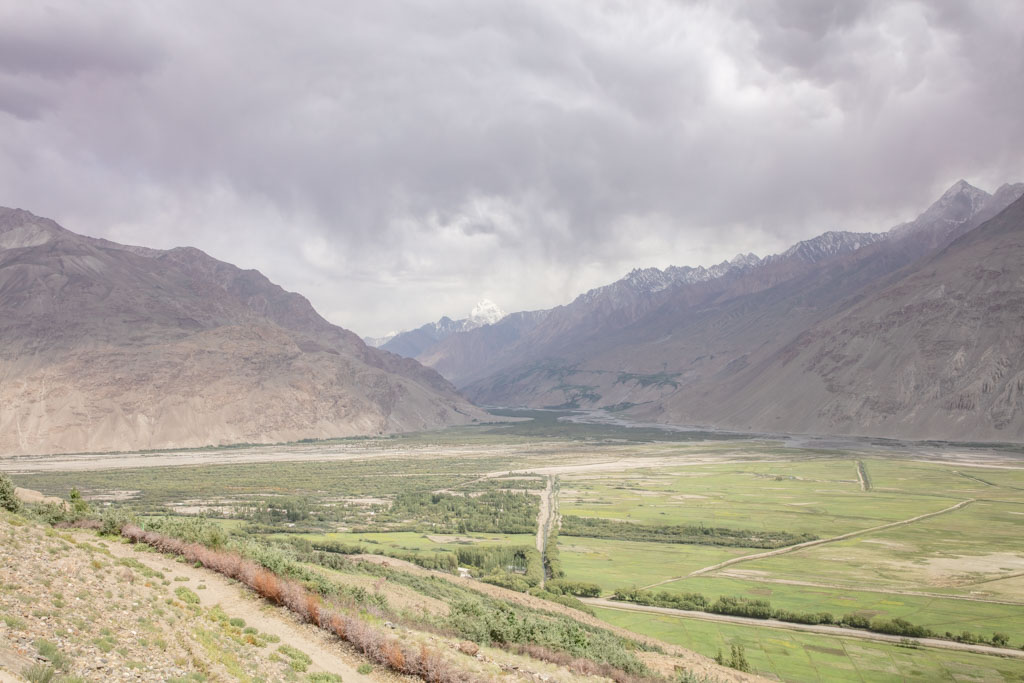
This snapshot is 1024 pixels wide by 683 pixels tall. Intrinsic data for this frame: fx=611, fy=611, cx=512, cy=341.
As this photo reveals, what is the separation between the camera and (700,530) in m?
77.3

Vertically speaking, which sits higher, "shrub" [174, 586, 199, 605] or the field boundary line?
"shrub" [174, 586, 199, 605]

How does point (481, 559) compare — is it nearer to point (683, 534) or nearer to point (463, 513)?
point (463, 513)

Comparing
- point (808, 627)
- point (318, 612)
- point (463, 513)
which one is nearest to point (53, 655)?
point (318, 612)

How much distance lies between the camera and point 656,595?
51344mm

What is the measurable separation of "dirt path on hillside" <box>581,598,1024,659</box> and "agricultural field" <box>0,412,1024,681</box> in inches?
13.2

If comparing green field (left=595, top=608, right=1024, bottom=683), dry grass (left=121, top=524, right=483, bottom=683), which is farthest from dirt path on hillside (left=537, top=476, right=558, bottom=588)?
dry grass (left=121, top=524, right=483, bottom=683)

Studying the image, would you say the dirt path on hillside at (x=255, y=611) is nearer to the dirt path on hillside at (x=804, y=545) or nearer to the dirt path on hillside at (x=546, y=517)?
the dirt path on hillside at (x=546, y=517)

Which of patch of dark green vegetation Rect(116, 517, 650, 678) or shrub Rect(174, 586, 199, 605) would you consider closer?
shrub Rect(174, 586, 199, 605)

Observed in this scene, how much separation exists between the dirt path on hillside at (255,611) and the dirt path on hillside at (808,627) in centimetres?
3207

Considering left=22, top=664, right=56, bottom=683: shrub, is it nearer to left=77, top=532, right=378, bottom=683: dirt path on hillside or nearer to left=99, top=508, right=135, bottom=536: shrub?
left=77, top=532, right=378, bottom=683: dirt path on hillside

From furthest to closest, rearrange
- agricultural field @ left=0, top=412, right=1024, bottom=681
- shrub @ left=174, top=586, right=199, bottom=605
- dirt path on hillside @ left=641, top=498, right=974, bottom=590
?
dirt path on hillside @ left=641, top=498, right=974, bottom=590
agricultural field @ left=0, top=412, right=1024, bottom=681
shrub @ left=174, top=586, right=199, bottom=605

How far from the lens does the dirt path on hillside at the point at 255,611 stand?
20453 mm

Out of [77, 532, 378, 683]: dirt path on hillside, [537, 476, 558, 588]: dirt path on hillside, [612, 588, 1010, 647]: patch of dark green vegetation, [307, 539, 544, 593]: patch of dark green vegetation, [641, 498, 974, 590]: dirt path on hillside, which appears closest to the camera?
[77, 532, 378, 683]: dirt path on hillside

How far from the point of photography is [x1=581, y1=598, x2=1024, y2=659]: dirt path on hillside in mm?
39875
